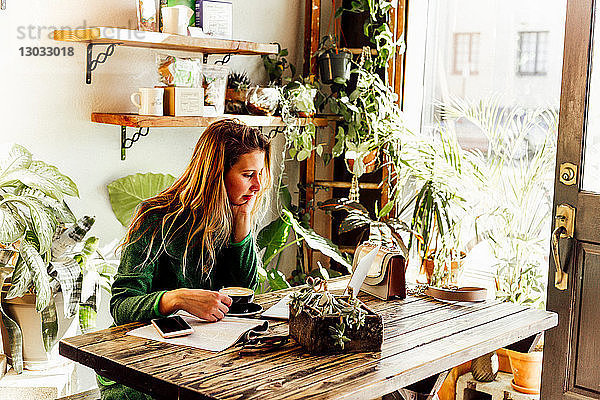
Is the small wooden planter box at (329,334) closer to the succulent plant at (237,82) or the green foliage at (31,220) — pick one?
the green foliage at (31,220)

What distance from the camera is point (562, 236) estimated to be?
10.3ft

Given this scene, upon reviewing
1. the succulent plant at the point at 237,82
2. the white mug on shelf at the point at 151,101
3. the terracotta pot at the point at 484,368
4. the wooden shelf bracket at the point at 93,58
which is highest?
the wooden shelf bracket at the point at 93,58

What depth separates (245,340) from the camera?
2012 millimetres

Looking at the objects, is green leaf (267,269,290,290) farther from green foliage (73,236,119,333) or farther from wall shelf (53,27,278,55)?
wall shelf (53,27,278,55)

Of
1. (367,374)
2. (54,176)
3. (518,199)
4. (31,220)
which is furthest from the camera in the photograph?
(518,199)

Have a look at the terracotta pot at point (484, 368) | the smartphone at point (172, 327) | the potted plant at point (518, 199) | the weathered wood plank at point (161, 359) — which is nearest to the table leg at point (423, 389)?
the weathered wood plank at point (161, 359)

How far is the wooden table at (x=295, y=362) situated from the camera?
1701 mm

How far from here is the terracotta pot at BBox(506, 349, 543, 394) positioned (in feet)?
10.6

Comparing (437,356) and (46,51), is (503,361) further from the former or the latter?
(46,51)

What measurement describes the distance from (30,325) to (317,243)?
1.39 metres

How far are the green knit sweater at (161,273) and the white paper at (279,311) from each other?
0.16 meters

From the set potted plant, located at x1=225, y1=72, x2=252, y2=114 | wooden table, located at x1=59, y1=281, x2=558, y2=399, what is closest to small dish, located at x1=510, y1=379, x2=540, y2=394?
wooden table, located at x1=59, y1=281, x2=558, y2=399

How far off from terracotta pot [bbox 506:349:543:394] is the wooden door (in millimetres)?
81

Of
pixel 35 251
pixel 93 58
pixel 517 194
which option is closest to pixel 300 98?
pixel 93 58
